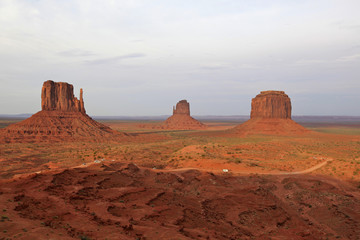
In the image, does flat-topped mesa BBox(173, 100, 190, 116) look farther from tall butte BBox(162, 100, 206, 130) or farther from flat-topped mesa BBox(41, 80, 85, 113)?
flat-topped mesa BBox(41, 80, 85, 113)

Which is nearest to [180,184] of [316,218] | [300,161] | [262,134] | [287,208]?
[287,208]

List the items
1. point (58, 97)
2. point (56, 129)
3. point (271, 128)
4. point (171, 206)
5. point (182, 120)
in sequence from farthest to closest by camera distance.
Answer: point (182, 120) → point (271, 128) → point (58, 97) → point (56, 129) → point (171, 206)

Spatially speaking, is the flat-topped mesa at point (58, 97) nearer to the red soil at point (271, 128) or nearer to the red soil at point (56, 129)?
the red soil at point (56, 129)

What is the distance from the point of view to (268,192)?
22.2 m

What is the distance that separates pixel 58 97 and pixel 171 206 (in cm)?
7578

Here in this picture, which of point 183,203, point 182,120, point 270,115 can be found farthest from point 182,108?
point 183,203

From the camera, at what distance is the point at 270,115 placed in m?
99.1

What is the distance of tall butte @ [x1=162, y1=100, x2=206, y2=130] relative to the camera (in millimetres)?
149500

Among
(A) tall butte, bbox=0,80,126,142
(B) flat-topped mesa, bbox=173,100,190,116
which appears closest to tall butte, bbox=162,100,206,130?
(B) flat-topped mesa, bbox=173,100,190,116

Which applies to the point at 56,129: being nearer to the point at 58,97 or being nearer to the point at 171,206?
the point at 58,97

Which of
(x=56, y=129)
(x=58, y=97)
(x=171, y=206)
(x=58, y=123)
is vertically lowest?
(x=171, y=206)

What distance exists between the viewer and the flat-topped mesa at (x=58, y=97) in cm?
7831

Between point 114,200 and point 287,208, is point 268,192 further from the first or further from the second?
point 114,200

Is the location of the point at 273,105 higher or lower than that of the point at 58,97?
lower
